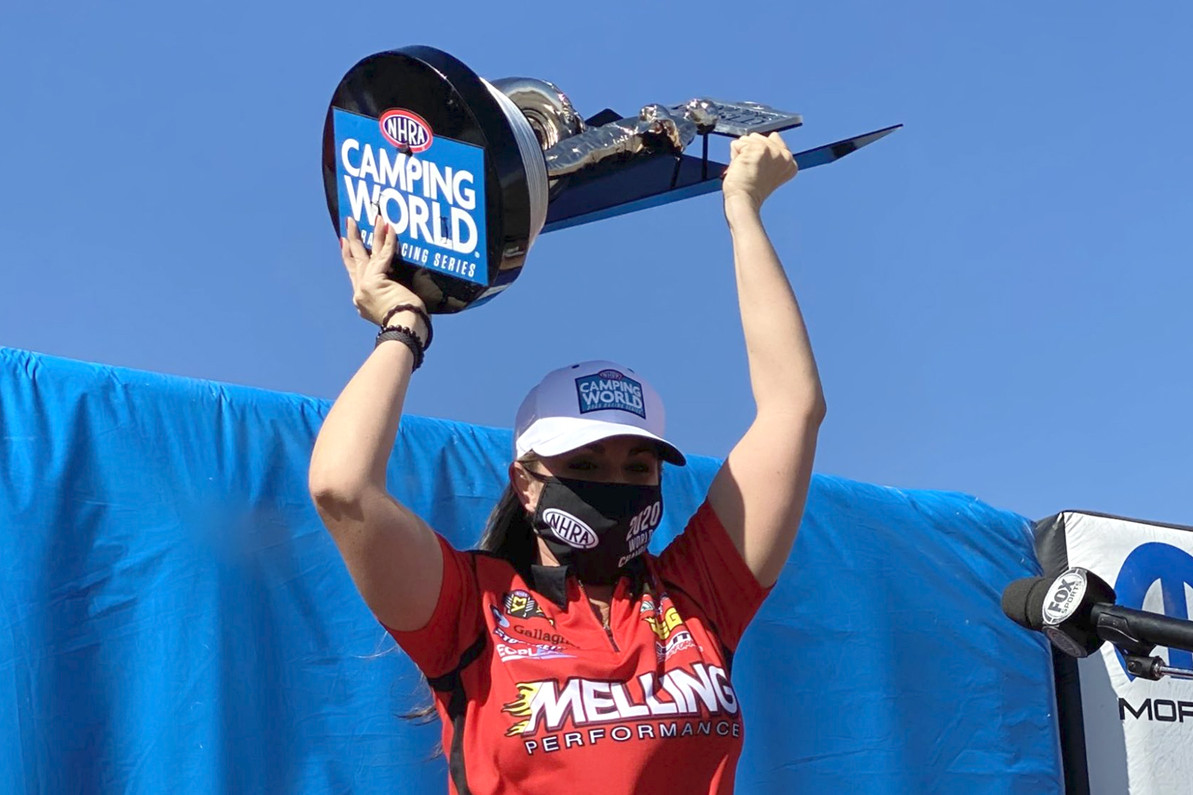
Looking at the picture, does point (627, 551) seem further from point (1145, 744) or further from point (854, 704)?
point (1145, 744)

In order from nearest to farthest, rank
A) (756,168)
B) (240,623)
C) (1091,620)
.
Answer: (1091,620)
(756,168)
(240,623)

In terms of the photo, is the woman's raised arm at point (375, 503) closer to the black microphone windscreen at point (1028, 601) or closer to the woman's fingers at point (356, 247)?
the woman's fingers at point (356, 247)

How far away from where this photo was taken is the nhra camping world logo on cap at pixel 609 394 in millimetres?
2012

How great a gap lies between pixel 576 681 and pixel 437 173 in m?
0.70

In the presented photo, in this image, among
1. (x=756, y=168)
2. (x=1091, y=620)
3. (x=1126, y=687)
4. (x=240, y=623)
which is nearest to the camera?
(x=1091, y=620)

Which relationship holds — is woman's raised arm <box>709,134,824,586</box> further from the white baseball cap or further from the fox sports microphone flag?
the fox sports microphone flag

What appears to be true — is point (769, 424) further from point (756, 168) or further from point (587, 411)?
point (756, 168)

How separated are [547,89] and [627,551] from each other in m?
0.76

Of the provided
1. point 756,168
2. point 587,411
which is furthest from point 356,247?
point 756,168

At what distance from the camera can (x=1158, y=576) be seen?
4.13 m

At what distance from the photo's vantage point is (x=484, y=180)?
194cm

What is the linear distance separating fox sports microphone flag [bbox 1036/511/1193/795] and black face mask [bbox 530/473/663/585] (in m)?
2.37

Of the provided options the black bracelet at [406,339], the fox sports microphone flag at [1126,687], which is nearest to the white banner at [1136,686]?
the fox sports microphone flag at [1126,687]

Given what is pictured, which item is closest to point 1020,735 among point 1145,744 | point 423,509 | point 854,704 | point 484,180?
point 1145,744
